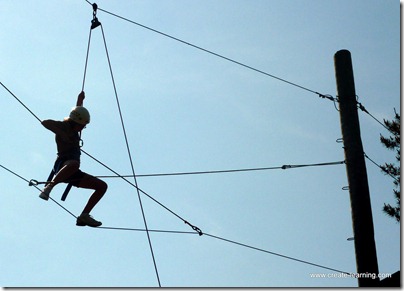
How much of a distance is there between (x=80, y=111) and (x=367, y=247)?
412 cm

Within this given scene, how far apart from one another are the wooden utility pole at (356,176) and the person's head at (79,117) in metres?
3.41

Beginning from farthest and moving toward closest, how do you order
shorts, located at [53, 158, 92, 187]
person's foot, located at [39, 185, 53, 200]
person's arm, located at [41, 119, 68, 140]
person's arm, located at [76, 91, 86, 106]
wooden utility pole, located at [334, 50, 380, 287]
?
1. person's arm, located at [76, 91, 86, 106]
2. shorts, located at [53, 158, 92, 187]
3. person's arm, located at [41, 119, 68, 140]
4. person's foot, located at [39, 185, 53, 200]
5. wooden utility pole, located at [334, 50, 380, 287]

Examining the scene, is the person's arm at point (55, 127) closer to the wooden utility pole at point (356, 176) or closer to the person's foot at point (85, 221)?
the person's foot at point (85, 221)

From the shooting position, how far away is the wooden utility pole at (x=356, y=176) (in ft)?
27.0

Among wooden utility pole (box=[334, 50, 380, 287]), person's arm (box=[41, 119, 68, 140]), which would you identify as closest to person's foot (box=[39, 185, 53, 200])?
person's arm (box=[41, 119, 68, 140])

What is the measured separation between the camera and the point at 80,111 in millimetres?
9484

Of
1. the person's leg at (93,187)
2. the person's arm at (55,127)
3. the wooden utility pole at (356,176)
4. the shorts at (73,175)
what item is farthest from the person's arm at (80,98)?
the wooden utility pole at (356,176)

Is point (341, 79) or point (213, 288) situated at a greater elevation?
point (341, 79)

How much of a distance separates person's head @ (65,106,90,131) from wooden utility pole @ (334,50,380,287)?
134 inches

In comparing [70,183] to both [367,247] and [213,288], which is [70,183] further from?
[367,247]

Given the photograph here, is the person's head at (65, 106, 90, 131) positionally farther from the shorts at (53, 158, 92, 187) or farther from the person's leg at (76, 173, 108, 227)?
the person's leg at (76, 173, 108, 227)

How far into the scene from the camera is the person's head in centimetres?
947

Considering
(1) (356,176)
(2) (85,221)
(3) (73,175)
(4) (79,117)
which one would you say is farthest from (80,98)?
(1) (356,176)

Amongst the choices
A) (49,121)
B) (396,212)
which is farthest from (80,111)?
(396,212)
